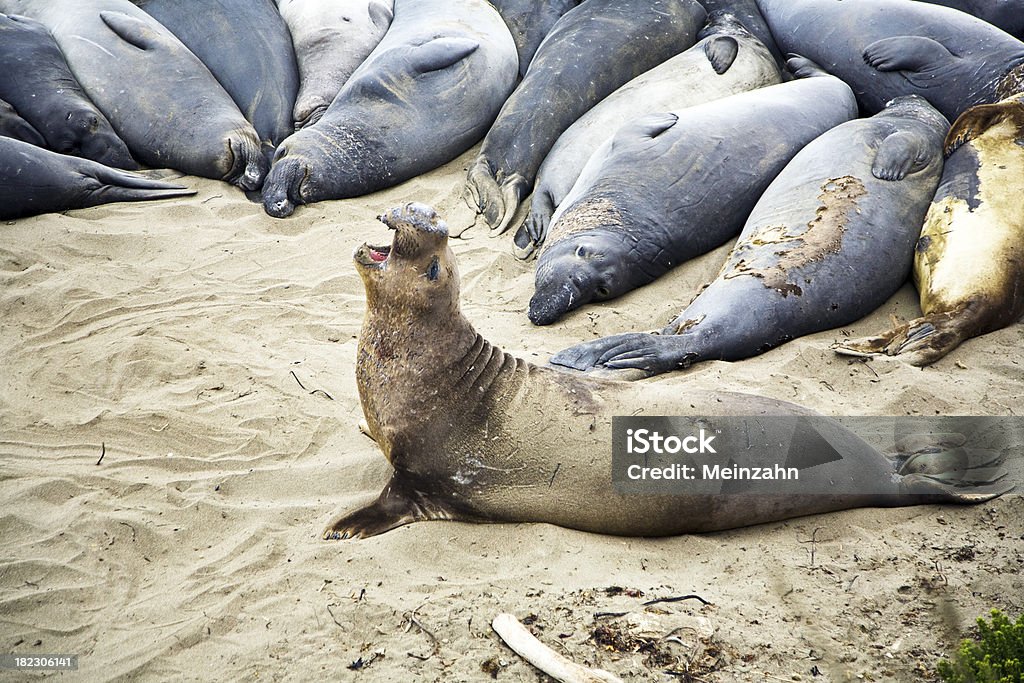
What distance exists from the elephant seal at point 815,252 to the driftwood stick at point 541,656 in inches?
62.3

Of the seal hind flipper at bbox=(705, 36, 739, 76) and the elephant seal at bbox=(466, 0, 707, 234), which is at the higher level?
the seal hind flipper at bbox=(705, 36, 739, 76)

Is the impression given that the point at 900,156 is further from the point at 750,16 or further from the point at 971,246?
the point at 750,16

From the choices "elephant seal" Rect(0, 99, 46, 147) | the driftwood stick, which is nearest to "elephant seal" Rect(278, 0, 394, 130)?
"elephant seal" Rect(0, 99, 46, 147)

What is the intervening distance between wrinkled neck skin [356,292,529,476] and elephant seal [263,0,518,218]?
2898 millimetres

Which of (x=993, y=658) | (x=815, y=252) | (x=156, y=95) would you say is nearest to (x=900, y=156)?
(x=815, y=252)

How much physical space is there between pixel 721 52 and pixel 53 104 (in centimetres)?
432

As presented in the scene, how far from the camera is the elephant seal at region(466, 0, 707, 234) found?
243 inches

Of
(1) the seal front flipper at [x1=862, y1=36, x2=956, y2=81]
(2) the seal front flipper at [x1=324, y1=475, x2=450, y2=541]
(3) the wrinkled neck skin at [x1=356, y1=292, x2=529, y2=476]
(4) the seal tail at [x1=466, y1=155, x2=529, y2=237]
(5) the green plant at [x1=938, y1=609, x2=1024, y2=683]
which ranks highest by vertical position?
(1) the seal front flipper at [x1=862, y1=36, x2=956, y2=81]

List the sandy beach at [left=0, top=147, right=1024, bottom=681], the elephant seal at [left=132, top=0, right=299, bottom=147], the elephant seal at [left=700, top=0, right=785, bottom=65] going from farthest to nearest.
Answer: the elephant seal at [left=132, top=0, right=299, bottom=147], the elephant seal at [left=700, top=0, right=785, bottom=65], the sandy beach at [left=0, top=147, right=1024, bottom=681]

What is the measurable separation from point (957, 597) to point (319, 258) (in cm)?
368

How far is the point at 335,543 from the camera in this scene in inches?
126

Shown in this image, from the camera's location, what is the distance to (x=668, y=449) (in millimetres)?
3371

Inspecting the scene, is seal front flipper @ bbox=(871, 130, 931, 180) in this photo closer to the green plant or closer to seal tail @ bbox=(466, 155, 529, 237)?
seal tail @ bbox=(466, 155, 529, 237)

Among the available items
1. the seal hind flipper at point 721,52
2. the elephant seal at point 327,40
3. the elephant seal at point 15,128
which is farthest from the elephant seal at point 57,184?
the seal hind flipper at point 721,52
